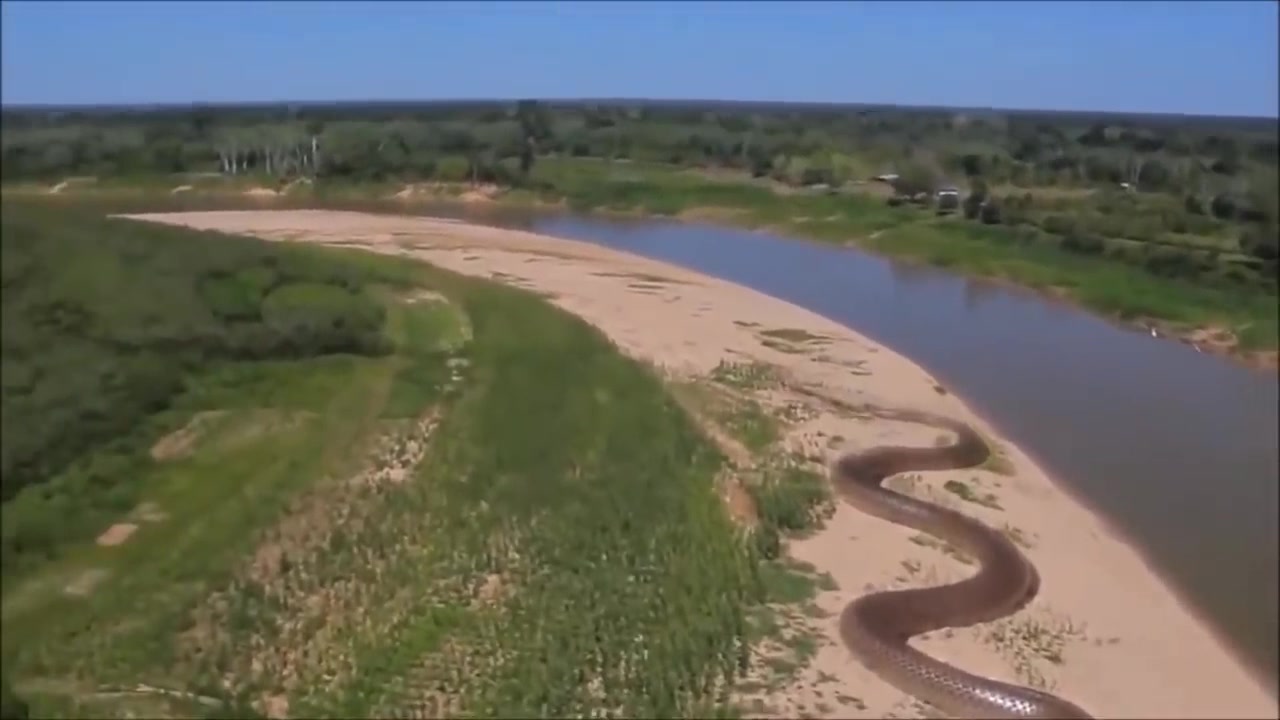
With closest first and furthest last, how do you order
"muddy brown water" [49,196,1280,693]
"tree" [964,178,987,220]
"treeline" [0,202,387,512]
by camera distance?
"treeline" [0,202,387,512]
"muddy brown water" [49,196,1280,693]
"tree" [964,178,987,220]

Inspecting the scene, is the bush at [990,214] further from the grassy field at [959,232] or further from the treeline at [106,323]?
the treeline at [106,323]

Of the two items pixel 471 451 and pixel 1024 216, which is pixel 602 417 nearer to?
pixel 471 451

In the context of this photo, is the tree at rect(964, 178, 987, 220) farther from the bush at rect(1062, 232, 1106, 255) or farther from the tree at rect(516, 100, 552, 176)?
the tree at rect(516, 100, 552, 176)

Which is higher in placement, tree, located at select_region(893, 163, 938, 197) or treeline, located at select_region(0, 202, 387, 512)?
treeline, located at select_region(0, 202, 387, 512)

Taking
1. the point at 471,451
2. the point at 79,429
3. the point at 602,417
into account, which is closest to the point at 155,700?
the point at 79,429

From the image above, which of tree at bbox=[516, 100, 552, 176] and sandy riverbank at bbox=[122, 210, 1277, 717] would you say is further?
tree at bbox=[516, 100, 552, 176]

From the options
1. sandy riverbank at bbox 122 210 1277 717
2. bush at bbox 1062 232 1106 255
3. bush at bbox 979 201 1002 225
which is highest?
bush at bbox 1062 232 1106 255

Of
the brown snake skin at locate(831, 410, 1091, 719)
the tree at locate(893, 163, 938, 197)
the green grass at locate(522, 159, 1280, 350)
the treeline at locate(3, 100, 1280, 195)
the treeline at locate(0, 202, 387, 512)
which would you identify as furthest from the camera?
the tree at locate(893, 163, 938, 197)

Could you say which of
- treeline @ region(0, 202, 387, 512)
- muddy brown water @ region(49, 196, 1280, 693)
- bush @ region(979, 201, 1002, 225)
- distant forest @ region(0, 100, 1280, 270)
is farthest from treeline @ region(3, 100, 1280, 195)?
bush @ region(979, 201, 1002, 225)
